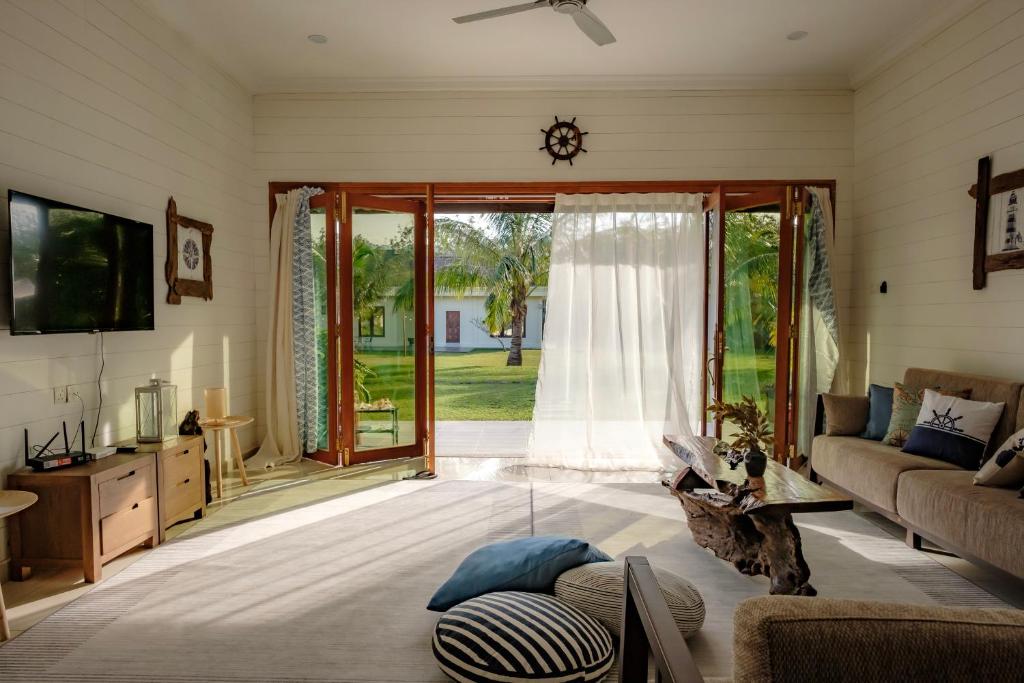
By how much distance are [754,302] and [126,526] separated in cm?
465

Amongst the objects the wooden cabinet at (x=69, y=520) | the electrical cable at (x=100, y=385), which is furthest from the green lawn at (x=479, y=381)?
the wooden cabinet at (x=69, y=520)

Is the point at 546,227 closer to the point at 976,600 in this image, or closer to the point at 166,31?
the point at 166,31

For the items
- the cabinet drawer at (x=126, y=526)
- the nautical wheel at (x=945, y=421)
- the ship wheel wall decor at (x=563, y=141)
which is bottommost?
the cabinet drawer at (x=126, y=526)

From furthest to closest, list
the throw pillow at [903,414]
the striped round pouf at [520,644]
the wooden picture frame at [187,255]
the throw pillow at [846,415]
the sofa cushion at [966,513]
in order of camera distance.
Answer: the throw pillow at [846,415] → the wooden picture frame at [187,255] → the throw pillow at [903,414] → the sofa cushion at [966,513] → the striped round pouf at [520,644]

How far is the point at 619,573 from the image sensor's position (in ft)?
8.21

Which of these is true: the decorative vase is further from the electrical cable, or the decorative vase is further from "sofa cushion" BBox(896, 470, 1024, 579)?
the electrical cable

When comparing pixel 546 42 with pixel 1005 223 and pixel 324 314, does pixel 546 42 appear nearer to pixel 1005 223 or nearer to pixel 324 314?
pixel 324 314

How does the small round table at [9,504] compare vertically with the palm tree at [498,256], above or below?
below

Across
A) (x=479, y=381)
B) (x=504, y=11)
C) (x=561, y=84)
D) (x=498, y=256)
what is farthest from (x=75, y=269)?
(x=479, y=381)

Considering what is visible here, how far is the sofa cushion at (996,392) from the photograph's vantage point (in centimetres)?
327

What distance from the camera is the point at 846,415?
14.0ft

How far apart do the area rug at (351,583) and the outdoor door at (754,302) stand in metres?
1.29

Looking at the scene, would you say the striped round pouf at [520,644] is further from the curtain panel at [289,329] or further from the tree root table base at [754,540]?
the curtain panel at [289,329]

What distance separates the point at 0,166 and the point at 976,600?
479cm
